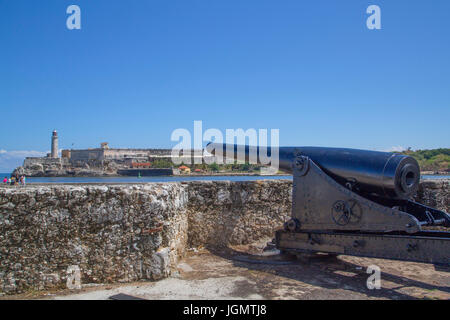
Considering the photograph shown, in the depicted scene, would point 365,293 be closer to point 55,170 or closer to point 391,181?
point 391,181

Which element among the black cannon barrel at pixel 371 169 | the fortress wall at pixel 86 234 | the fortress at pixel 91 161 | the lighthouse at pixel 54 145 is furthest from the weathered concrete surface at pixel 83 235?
the lighthouse at pixel 54 145

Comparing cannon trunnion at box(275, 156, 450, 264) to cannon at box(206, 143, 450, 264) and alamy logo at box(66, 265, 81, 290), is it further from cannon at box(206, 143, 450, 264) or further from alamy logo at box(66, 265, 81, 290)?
alamy logo at box(66, 265, 81, 290)

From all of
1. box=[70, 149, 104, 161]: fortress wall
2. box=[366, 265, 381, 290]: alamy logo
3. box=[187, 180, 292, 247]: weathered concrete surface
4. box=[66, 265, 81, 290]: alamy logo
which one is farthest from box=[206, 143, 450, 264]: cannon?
box=[70, 149, 104, 161]: fortress wall

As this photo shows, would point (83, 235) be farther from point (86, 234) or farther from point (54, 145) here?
point (54, 145)

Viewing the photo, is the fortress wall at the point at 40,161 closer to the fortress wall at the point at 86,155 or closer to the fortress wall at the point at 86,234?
the fortress wall at the point at 86,155

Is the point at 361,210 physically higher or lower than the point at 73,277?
higher

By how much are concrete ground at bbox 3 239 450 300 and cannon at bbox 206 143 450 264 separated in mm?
328

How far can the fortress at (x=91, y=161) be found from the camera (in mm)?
90875

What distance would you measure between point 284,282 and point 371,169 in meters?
1.67

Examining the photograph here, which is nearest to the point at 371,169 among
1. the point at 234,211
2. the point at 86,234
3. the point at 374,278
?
the point at 374,278

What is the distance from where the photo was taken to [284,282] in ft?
14.9

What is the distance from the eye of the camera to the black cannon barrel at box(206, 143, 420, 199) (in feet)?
15.2

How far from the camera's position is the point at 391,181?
15.0 feet
